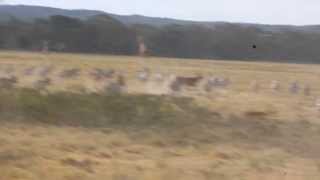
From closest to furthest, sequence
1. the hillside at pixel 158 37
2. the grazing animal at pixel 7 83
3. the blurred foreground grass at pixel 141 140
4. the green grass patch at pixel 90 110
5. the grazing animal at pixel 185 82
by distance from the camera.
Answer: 1. the blurred foreground grass at pixel 141 140
2. the green grass patch at pixel 90 110
3. the grazing animal at pixel 7 83
4. the grazing animal at pixel 185 82
5. the hillside at pixel 158 37

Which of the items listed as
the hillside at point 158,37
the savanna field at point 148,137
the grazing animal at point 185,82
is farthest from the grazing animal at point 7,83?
the hillside at point 158,37

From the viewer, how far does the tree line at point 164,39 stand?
177 ft

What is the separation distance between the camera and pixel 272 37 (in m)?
52.6

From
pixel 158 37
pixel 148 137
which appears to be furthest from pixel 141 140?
pixel 158 37

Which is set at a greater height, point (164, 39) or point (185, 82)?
point (185, 82)

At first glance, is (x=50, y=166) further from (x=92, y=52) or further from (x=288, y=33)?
(x=92, y=52)

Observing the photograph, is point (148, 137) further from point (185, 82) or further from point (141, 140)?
point (185, 82)

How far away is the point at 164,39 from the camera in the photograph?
62.4m

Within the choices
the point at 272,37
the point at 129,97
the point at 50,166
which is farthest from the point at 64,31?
the point at 50,166

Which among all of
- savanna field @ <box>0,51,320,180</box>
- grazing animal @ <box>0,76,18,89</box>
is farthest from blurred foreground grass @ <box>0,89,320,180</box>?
grazing animal @ <box>0,76,18,89</box>

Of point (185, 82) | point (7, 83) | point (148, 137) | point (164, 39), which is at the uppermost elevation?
point (148, 137)

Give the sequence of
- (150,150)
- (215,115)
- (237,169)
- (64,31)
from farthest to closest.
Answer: (64,31) → (215,115) → (150,150) → (237,169)

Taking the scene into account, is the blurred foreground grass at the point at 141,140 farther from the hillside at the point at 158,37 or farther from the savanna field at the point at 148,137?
the hillside at the point at 158,37

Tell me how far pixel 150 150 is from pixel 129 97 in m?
5.38
